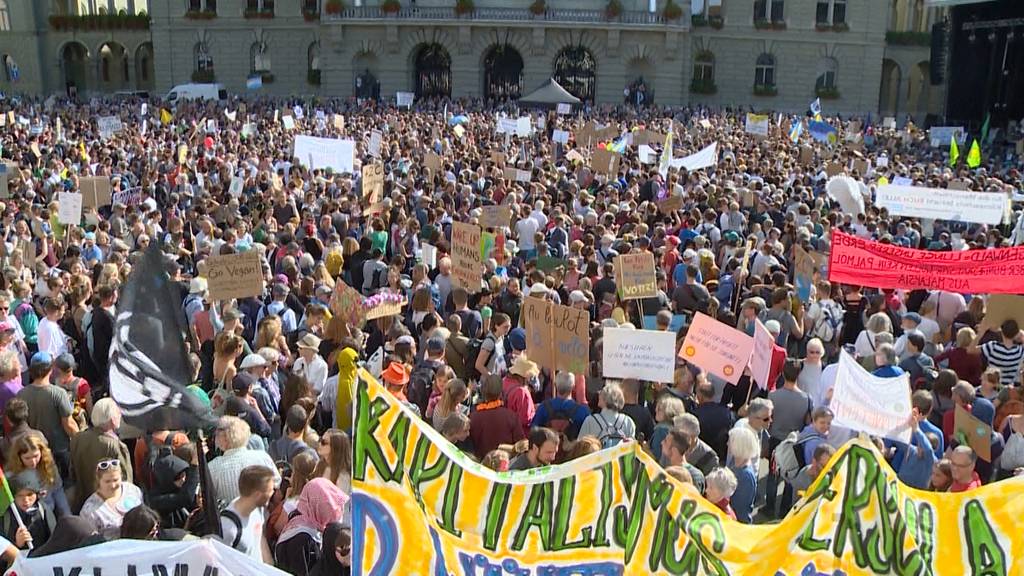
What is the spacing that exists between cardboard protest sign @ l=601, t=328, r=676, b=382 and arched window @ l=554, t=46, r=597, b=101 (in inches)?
1750

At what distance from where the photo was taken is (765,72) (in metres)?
51.3

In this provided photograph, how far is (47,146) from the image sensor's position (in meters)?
22.3

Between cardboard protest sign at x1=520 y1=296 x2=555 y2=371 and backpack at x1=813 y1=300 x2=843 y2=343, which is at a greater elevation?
cardboard protest sign at x1=520 y1=296 x2=555 y2=371

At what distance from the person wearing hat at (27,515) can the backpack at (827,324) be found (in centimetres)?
697

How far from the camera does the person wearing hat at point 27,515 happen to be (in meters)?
5.04

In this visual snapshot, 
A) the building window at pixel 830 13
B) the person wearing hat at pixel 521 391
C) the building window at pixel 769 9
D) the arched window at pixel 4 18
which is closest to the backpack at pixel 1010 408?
the person wearing hat at pixel 521 391

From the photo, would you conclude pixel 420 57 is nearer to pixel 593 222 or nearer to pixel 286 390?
pixel 593 222

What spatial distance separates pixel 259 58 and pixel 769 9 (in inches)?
1072

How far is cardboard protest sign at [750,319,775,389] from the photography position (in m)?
7.50

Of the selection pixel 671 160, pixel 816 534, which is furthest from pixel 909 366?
pixel 671 160

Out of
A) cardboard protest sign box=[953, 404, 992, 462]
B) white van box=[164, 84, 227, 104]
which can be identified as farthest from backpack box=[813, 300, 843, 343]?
white van box=[164, 84, 227, 104]

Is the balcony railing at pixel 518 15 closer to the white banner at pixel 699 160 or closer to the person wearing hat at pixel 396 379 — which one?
the white banner at pixel 699 160

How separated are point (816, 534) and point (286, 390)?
414 centimetres

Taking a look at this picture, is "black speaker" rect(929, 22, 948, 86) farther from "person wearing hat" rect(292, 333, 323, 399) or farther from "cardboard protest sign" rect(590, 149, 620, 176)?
"person wearing hat" rect(292, 333, 323, 399)
